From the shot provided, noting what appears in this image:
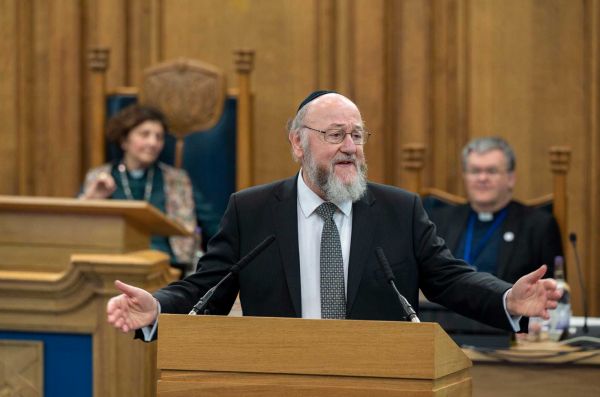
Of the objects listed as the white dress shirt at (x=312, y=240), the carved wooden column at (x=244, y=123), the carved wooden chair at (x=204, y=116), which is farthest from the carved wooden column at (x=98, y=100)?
the white dress shirt at (x=312, y=240)

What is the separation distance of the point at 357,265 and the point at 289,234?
0.21 m

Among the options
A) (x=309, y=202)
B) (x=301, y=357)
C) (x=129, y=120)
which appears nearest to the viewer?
(x=301, y=357)

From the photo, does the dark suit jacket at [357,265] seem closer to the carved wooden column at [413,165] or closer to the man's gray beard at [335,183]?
the man's gray beard at [335,183]

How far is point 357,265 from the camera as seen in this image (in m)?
2.86

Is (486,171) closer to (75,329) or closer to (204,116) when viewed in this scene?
(204,116)

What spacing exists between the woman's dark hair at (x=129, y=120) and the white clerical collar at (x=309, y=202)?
8.64 feet

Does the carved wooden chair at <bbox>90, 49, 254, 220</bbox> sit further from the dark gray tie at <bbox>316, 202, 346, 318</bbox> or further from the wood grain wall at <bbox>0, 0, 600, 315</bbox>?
the dark gray tie at <bbox>316, 202, 346, 318</bbox>

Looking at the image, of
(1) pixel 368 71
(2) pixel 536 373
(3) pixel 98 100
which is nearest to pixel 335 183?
(2) pixel 536 373

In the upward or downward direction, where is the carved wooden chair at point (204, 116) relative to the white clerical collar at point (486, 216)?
upward

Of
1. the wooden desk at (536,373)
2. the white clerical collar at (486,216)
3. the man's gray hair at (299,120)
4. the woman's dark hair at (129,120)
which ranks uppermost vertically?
the woman's dark hair at (129,120)

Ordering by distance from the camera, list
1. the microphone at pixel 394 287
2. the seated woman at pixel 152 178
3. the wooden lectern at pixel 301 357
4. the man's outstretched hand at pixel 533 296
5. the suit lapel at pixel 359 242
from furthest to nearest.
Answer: the seated woman at pixel 152 178
the suit lapel at pixel 359 242
the man's outstretched hand at pixel 533 296
the microphone at pixel 394 287
the wooden lectern at pixel 301 357

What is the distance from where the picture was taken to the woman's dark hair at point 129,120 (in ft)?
18.1

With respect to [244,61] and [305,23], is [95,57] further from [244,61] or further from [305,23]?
[305,23]

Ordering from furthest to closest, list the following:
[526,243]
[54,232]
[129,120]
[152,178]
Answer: [152,178] < [129,120] < [526,243] < [54,232]
